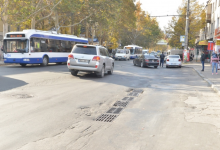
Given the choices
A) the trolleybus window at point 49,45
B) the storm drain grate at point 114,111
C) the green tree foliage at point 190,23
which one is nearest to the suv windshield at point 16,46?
the trolleybus window at point 49,45

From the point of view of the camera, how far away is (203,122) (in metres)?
6.08

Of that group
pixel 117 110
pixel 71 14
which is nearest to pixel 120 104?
pixel 117 110

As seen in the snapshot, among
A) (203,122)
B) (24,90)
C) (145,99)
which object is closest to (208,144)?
(203,122)

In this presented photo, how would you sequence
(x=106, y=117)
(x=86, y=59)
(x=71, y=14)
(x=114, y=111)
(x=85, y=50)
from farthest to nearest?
(x=71, y=14)
(x=85, y=50)
(x=86, y=59)
(x=114, y=111)
(x=106, y=117)

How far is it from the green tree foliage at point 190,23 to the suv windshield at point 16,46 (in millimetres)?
33109

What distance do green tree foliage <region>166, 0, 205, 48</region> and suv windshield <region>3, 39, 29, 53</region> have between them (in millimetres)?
33109

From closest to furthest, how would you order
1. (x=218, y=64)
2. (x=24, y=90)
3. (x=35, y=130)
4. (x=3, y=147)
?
1. (x=3, y=147)
2. (x=35, y=130)
3. (x=24, y=90)
4. (x=218, y=64)

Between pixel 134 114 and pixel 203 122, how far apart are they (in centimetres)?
167

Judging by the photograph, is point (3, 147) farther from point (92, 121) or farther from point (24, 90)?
point (24, 90)

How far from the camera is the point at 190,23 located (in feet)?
153

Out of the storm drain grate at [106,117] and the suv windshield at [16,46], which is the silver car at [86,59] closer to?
the storm drain grate at [106,117]

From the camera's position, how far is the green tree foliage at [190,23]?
45.0 m

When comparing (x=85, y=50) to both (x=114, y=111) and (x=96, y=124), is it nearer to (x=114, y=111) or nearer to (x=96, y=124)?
(x=114, y=111)

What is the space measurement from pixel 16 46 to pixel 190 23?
3457 centimetres
